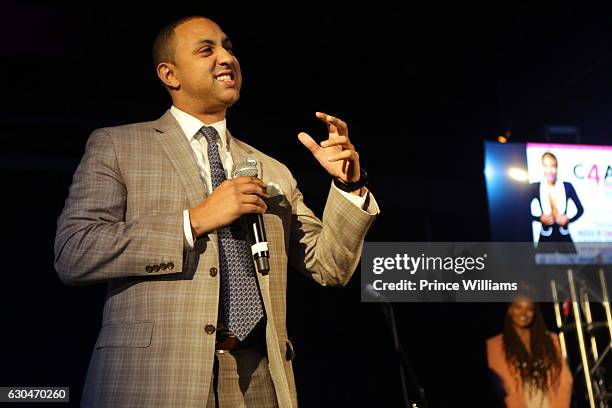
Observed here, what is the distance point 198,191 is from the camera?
1658 mm

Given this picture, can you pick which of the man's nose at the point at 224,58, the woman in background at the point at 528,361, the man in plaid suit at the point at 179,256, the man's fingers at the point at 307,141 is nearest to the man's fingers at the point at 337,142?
the man in plaid suit at the point at 179,256

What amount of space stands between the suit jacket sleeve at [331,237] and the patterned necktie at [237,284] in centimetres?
24

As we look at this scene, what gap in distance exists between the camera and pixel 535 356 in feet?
14.2

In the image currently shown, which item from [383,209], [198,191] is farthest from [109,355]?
[383,209]

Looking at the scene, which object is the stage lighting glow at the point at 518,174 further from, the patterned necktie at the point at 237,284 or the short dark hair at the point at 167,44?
the patterned necktie at the point at 237,284

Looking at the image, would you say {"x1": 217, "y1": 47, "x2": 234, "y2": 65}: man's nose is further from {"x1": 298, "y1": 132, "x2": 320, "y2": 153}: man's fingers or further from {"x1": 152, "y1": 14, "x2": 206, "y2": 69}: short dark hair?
{"x1": 298, "y1": 132, "x2": 320, "y2": 153}: man's fingers

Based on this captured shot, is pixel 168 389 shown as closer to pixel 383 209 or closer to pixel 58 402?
pixel 58 402

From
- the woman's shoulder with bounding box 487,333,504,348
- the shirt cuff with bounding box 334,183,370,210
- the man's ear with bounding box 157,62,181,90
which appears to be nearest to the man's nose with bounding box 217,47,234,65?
the man's ear with bounding box 157,62,181,90

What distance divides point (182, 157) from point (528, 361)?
336 centimetres

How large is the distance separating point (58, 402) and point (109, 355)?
7.09ft

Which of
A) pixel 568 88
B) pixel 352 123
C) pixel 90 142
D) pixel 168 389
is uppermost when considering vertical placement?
pixel 568 88

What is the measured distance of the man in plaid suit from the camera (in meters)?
1.47

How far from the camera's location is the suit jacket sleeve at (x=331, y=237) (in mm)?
1717

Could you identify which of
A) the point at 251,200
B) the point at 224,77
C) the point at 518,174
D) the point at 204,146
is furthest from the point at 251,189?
the point at 518,174
